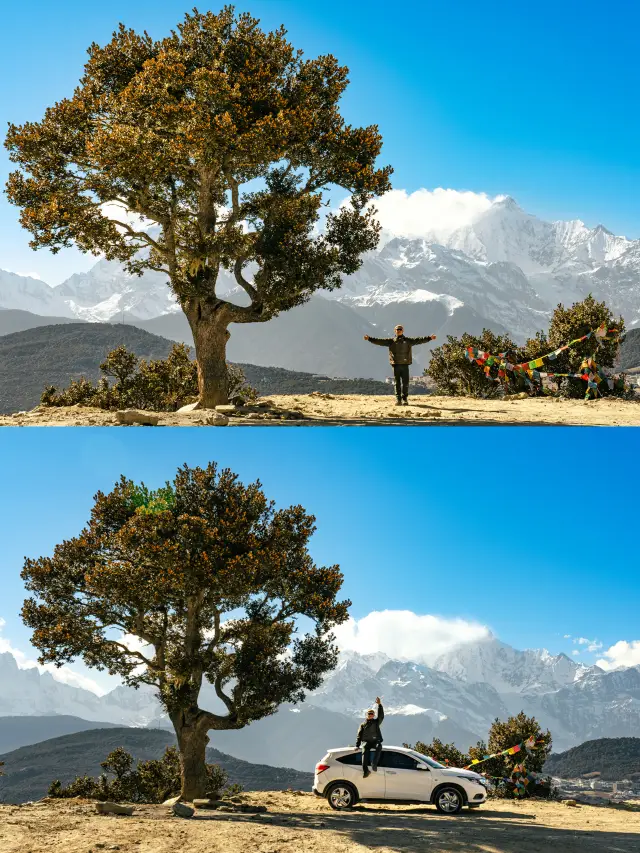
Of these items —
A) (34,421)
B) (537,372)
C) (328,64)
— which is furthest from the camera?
(537,372)

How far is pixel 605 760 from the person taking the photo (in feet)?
479

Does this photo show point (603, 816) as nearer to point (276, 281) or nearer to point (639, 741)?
point (276, 281)

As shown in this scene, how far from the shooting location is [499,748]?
1732 inches

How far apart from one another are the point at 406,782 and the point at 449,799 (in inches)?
50.3

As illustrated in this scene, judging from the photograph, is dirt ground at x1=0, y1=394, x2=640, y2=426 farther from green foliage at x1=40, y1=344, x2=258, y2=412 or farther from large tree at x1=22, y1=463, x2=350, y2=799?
green foliage at x1=40, y1=344, x2=258, y2=412

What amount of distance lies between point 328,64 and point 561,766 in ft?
516

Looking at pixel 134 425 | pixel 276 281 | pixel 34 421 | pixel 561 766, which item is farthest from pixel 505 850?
pixel 561 766

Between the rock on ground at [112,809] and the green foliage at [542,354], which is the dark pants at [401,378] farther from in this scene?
the rock on ground at [112,809]

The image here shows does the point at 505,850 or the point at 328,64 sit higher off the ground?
the point at 328,64

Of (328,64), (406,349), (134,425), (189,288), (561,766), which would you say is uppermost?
(328,64)

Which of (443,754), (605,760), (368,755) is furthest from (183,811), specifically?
(605,760)

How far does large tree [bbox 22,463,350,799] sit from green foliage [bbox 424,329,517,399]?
20865 millimetres

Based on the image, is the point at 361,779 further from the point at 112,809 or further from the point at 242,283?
the point at 242,283

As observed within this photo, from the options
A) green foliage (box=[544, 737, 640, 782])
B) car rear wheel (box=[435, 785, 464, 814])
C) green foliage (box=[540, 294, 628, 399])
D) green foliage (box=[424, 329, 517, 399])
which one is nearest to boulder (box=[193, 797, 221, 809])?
car rear wheel (box=[435, 785, 464, 814])
